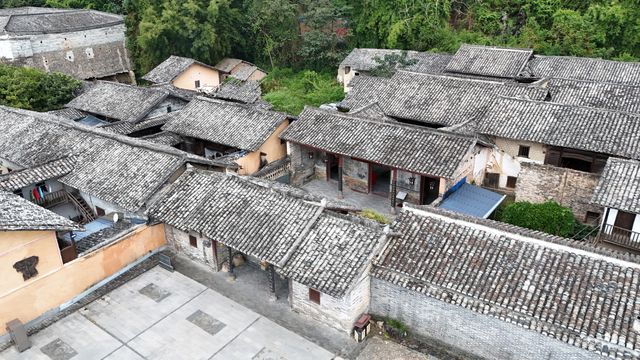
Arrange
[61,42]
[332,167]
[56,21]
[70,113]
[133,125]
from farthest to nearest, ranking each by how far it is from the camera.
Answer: [56,21] < [61,42] < [70,113] < [133,125] < [332,167]

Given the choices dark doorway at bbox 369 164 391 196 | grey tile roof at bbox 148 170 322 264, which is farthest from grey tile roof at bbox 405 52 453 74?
grey tile roof at bbox 148 170 322 264

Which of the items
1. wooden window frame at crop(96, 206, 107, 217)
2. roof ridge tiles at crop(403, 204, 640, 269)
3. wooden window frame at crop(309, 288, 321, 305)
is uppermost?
roof ridge tiles at crop(403, 204, 640, 269)

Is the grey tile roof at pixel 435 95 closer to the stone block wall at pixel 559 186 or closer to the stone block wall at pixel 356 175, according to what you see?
the stone block wall at pixel 356 175

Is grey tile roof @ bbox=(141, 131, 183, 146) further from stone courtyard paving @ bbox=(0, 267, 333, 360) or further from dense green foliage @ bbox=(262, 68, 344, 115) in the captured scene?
stone courtyard paving @ bbox=(0, 267, 333, 360)

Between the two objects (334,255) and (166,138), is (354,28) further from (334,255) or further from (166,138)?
(334,255)

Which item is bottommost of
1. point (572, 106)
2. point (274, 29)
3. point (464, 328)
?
point (464, 328)

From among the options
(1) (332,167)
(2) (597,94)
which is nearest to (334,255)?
(1) (332,167)

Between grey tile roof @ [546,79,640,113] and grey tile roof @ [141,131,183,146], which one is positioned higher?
grey tile roof @ [546,79,640,113]
